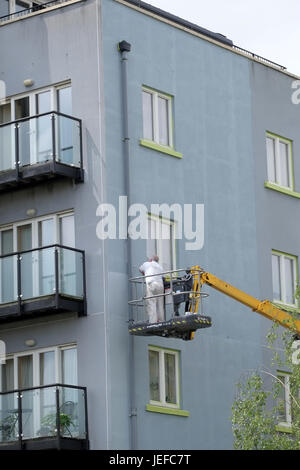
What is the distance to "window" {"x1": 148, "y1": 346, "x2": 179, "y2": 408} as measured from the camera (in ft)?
130

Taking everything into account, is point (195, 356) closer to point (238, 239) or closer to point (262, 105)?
point (238, 239)

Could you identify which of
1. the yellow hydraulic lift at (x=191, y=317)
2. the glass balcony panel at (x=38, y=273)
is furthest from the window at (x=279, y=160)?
the glass balcony panel at (x=38, y=273)

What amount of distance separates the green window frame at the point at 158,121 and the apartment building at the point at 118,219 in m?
0.05

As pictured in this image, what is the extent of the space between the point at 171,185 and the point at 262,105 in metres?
5.09

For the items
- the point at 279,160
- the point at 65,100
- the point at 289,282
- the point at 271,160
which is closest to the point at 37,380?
the point at 65,100

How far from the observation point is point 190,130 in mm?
42469

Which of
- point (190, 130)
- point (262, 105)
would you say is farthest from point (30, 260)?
point (262, 105)

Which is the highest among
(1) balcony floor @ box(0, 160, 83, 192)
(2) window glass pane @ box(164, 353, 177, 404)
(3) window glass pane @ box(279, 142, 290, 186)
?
(3) window glass pane @ box(279, 142, 290, 186)

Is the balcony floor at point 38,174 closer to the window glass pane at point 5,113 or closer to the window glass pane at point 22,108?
the window glass pane at point 22,108

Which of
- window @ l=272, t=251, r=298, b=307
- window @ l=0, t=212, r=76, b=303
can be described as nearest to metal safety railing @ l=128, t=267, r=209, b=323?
window @ l=0, t=212, r=76, b=303

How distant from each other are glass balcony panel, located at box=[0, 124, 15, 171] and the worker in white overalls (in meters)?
4.55

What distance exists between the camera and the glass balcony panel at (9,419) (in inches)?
1502

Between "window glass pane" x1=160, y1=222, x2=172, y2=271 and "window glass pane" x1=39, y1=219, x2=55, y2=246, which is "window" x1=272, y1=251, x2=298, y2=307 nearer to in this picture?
"window glass pane" x1=160, y1=222, x2=172, y2=271

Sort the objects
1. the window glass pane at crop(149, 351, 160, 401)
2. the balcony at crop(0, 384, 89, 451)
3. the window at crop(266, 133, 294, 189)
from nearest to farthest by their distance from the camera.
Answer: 1. the balcony at crop(0, 384, 89, 451)
2. the window glass pane at crop(149, 351, 160, 401)
3. the window at crop(266, 133, 294, 189)
